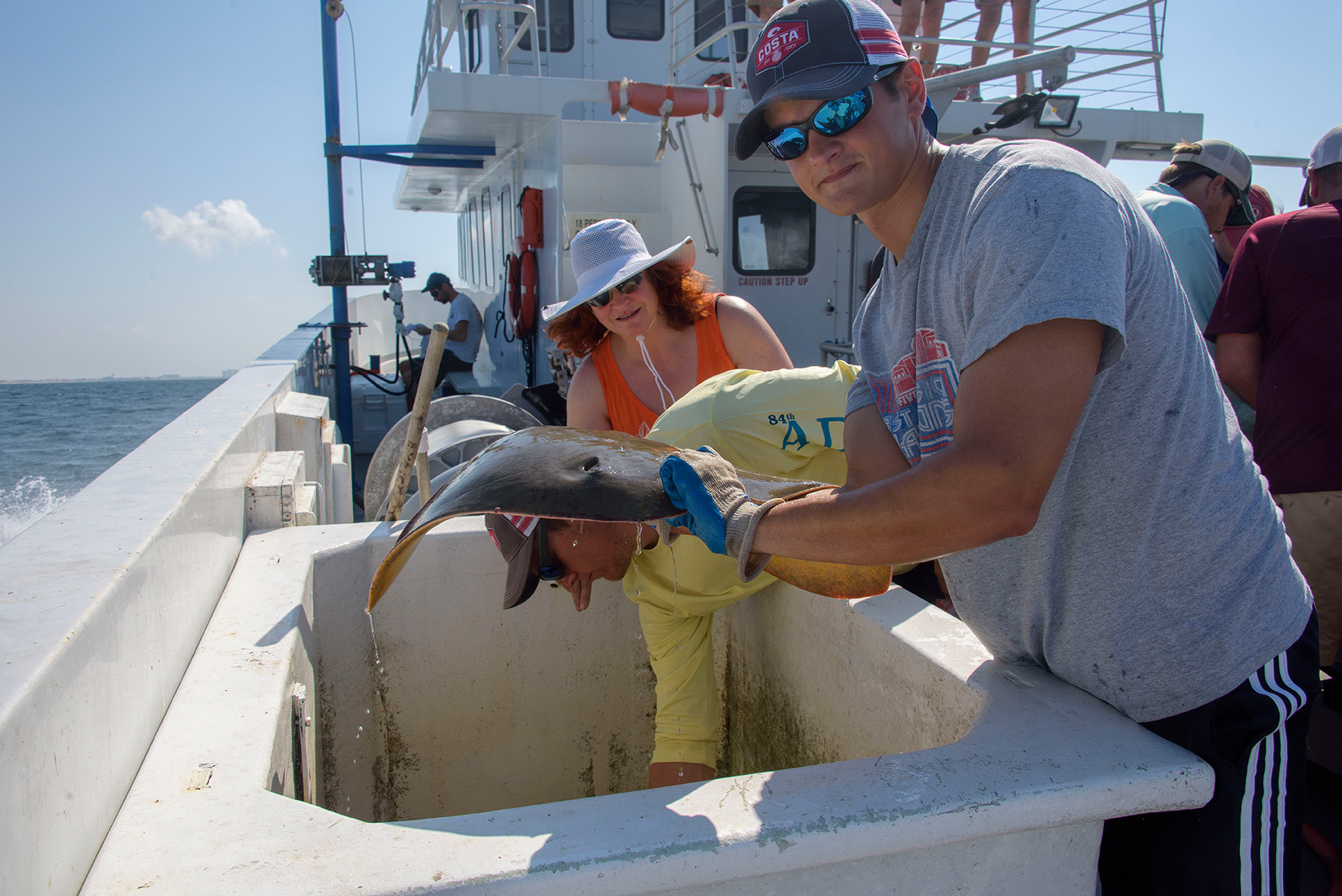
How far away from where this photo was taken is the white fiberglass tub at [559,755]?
1.16 meters

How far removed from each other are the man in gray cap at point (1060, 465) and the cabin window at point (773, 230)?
19.2 feet

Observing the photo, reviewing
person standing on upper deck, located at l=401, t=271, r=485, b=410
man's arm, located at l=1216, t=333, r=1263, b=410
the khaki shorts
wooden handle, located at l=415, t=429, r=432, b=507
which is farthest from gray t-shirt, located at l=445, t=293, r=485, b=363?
the khaki shorts

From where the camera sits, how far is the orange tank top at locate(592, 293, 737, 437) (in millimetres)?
3000

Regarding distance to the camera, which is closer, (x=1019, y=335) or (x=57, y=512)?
(x=1019, y=335)

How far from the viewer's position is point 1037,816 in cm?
127

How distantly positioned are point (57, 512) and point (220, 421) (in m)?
1.20

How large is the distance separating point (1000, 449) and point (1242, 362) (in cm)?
222

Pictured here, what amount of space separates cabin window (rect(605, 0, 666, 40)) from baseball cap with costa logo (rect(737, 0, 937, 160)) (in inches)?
356

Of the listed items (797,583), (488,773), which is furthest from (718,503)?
(488,773)

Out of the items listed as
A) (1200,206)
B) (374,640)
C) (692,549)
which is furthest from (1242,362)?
(374,640)

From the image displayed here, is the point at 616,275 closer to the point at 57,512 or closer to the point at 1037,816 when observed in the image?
the point at 57,512

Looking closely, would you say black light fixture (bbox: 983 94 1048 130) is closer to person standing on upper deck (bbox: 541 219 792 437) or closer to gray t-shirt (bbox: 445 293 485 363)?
person standing on upper deck (bbox: 541 219 792 437)

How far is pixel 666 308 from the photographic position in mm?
3070

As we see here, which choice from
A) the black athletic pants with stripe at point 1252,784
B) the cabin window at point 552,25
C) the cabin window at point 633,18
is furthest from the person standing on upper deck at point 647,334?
the cabin window at point 633,18
